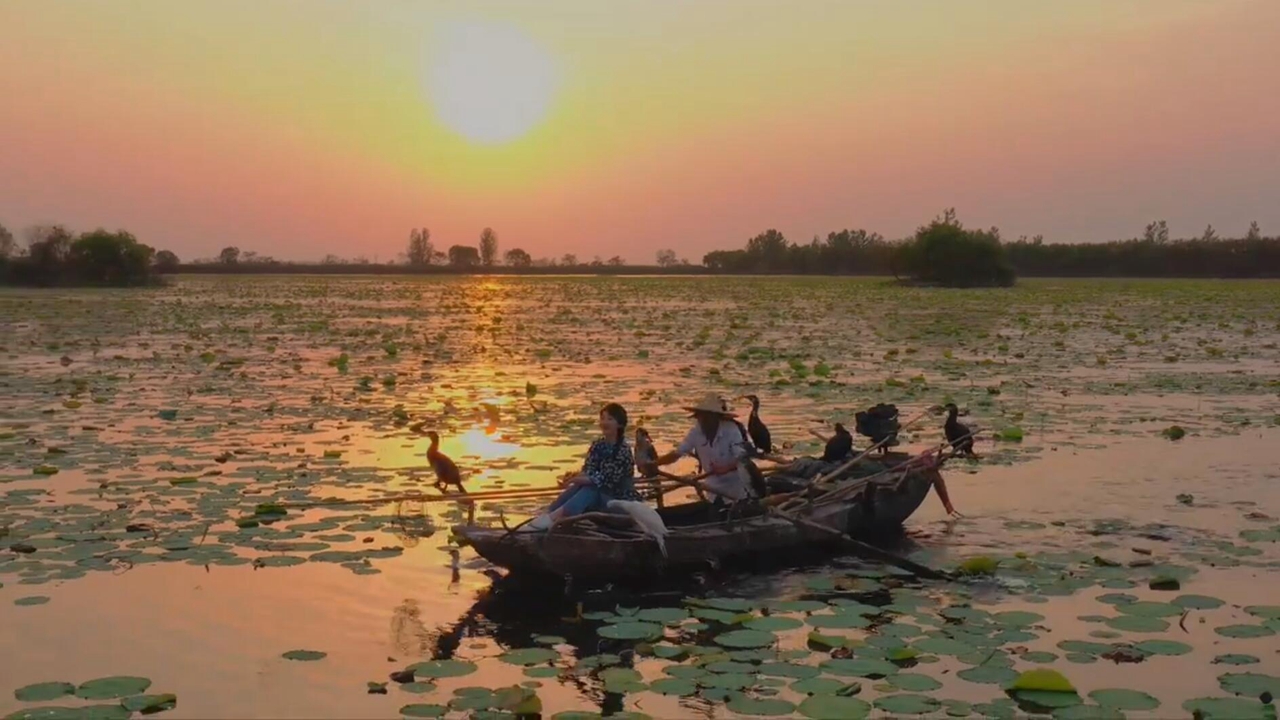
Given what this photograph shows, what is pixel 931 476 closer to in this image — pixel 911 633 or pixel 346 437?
pixel 911 633

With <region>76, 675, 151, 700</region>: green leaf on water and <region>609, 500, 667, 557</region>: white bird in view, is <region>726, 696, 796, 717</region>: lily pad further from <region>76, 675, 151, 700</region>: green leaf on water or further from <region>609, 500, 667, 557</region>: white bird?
<region>76, 675, 151, 700</region>: green leaf on water

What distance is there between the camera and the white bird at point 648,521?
8.07 metres

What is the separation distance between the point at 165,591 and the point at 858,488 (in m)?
5.10

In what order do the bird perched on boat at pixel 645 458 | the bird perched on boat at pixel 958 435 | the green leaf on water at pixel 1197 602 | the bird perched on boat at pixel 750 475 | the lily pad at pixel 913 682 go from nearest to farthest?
the lily pad at pixel 913 682 < the green leaf on water at pixel 1197 602 < the bird perched on boat at pixel 750 475 < the bird perched on boat at pixel 645 458 < the bird perched on boat at pixel 958 435

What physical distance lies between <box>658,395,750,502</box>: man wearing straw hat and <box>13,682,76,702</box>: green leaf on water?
4660 mm

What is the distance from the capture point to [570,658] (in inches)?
265

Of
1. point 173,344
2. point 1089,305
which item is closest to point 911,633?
point 173,344

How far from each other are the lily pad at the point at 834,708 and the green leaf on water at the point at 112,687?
3111 millimetres

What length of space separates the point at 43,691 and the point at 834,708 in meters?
3.69

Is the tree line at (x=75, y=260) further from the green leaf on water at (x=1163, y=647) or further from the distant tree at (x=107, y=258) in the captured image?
the green leaf on water at (x=1163, y=647)

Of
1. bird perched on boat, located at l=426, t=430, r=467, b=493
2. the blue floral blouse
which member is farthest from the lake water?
the blue floral blouse

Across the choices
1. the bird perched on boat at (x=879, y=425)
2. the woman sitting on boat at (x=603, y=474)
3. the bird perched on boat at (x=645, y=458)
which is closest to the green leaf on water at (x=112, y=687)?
the woman sitting on boat at (x=603, y=474)

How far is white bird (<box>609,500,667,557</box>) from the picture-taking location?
807cm

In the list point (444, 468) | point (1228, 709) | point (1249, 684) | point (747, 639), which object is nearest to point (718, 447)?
point (444, 468)
